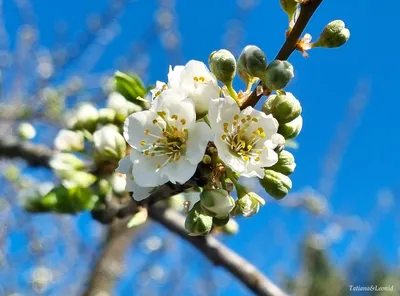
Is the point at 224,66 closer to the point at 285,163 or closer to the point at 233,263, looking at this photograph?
the point at 285,163

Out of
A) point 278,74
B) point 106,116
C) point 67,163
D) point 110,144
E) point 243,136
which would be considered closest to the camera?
point 278,74

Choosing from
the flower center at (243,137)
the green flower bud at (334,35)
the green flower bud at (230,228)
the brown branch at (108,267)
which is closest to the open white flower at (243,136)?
the flower center at (243,137)

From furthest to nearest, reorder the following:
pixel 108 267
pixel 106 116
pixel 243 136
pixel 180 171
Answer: pixel 108 267
pixel 106 116
pixel 243 136
pixel 180 171

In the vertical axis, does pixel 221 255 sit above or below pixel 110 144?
below

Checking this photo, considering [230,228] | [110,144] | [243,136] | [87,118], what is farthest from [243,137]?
[87,118]

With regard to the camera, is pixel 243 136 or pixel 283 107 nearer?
pixel 283 107

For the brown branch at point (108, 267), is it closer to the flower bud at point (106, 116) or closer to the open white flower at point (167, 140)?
the flower bud at point (106, 116)

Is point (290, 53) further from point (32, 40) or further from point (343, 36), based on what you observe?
point (32, 40)
